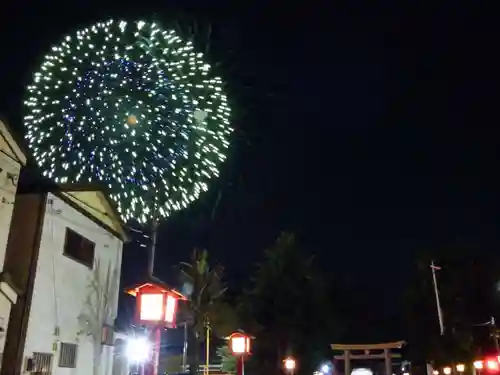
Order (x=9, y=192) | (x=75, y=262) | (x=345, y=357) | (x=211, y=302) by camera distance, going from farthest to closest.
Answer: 1. (x=345, y=357)
2. (x=211, y=302)
3. (x=75, y=262)
4. (x=9, y=192)

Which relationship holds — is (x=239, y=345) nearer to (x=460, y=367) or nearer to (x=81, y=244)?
(x=81, y=244)

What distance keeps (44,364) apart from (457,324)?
2269cm

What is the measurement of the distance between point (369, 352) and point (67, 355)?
30.0m

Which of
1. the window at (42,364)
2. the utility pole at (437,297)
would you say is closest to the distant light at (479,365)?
the utility pole at (437,297)

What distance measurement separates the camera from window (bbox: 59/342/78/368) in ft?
41.8

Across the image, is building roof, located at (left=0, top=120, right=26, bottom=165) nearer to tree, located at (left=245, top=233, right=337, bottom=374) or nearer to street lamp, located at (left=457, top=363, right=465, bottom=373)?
tree, located at (left=245, top=233, right=337, bottom=374)

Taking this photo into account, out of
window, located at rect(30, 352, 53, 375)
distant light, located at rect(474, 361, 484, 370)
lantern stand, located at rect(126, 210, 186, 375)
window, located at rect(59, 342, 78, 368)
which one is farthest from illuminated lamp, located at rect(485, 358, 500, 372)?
window, located at rect(30, 352, 53, 375)

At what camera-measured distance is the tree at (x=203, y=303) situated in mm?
29391

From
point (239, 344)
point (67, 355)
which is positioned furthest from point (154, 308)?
point (239, 344)

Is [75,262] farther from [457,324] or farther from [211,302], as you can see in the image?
[457,324]

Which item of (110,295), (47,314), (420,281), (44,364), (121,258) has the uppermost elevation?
(420,281)

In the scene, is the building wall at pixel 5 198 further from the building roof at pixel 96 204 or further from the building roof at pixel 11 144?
the building roof at pixel 96 204

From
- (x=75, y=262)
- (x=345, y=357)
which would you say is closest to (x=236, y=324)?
(x=345, y=357)

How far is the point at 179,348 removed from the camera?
3531 cm
